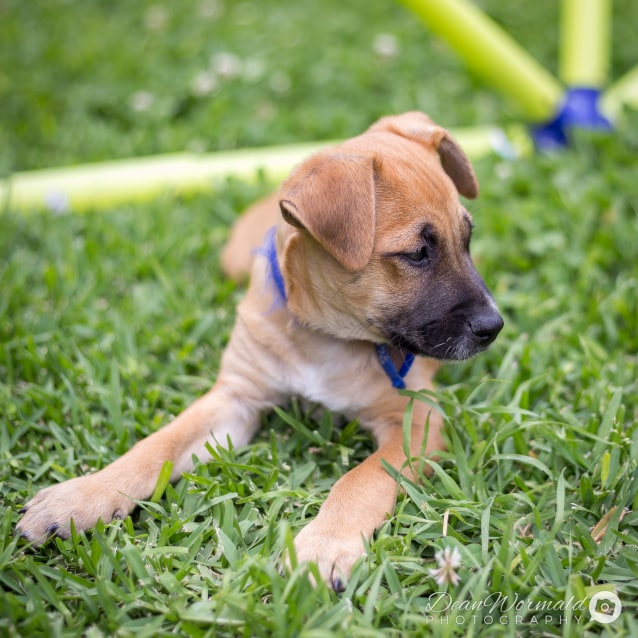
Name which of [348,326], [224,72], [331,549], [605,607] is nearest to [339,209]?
[348,326]

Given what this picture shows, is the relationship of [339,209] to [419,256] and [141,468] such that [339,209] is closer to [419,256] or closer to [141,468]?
[419,256]

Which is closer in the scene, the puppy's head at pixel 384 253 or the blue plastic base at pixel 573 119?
the puppy's head at pixel 384 253

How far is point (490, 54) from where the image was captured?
6156 mm

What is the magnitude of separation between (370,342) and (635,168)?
3.35 metres

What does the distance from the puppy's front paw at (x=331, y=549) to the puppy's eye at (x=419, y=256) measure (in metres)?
1.17

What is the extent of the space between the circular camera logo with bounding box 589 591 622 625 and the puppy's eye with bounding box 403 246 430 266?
1.48 metres

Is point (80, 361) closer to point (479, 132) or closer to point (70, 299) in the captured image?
point (70, 299)

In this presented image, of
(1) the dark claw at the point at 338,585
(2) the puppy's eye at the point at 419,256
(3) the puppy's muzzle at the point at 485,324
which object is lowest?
(1) the dark claw at the point at 338,585

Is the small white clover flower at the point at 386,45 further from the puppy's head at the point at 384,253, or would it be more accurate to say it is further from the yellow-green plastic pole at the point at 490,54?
the puppy's head at the point at 384,253

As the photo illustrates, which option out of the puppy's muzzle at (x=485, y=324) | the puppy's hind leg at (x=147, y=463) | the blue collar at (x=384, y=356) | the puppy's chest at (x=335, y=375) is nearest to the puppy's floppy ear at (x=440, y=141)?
the blue collar at (x=384, y=356)

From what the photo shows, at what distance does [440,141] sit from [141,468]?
2179 millimetres

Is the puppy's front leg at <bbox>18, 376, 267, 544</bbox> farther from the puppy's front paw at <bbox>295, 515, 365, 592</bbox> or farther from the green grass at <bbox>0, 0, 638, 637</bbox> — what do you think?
the puppy's front paw at <bbox>295, 515, 365, 592</bbox>

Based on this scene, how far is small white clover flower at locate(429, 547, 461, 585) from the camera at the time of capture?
2.64 metres

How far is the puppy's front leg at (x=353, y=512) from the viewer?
9.01ft
